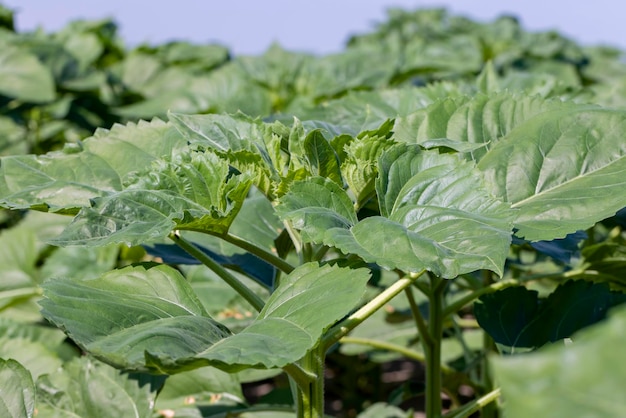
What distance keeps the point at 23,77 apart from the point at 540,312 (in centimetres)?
221

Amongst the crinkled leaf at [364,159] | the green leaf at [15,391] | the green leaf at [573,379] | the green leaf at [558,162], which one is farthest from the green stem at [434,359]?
the green leaf at [573,379]

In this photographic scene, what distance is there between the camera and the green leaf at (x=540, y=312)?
1293 mm

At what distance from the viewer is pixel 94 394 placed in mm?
1400

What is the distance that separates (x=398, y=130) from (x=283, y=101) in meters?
1.91

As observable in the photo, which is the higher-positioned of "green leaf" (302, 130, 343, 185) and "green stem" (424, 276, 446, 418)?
"green leaf" (302, 130, 343, 185)

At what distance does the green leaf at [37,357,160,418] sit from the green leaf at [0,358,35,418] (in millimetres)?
182

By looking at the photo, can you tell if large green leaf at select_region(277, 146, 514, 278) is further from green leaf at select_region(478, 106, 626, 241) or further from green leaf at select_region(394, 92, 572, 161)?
green leaf at select_region(394, 92, 572, 161)

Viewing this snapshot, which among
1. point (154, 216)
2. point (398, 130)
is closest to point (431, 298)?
point (398, 130)

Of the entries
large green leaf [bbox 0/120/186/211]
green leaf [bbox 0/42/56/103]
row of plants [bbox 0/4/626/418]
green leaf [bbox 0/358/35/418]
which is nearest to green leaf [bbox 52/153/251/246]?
row of plants [bbox 0/4/626/418]

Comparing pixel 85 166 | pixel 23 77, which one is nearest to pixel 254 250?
pixel 85 166

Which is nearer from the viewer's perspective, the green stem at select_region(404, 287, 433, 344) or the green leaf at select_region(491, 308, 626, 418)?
the green leaf at select_region(491, 308, 626, 418)

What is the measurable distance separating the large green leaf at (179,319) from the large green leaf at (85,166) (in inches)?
6.1

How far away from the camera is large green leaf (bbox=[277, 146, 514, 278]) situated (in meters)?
0.88

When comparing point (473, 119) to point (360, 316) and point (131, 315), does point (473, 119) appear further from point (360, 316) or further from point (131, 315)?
point (131, 315)
